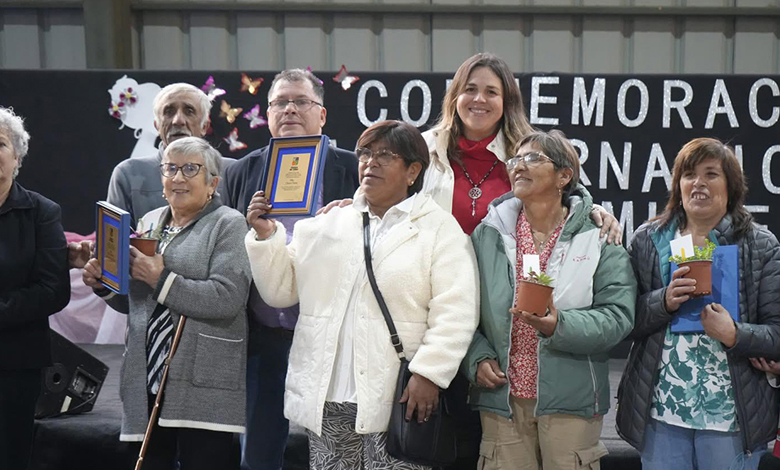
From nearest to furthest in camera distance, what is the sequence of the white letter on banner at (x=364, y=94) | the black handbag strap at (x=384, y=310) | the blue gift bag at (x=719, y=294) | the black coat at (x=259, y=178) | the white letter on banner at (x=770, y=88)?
the black handbag strap at (x=384, y=310)
the blue gift bag at (x=719, y=294)
the black coat at (x=259, y=178)
the white letter on banner at (x=770, y=88)
the white letter on banner at (x=364, y=94)

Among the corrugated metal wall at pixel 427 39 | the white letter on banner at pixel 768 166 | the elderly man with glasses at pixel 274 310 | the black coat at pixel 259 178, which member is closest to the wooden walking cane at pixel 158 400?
the elderly man with glasses at pixel 274 310

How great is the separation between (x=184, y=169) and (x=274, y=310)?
0.59m

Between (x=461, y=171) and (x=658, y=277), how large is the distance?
0.79 metres

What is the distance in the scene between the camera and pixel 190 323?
267 centimetres

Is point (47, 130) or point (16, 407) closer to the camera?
point (16, 407)

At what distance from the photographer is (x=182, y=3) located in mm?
7211

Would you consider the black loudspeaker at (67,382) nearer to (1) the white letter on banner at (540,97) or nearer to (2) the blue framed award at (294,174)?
(2) the blue framed award at (294,174)

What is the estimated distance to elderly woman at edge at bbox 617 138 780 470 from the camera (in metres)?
2.54

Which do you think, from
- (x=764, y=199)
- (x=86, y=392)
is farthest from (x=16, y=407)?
(x=764, y=199)

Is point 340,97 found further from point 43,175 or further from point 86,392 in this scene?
point 86,392

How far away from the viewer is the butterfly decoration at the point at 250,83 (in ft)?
17.7

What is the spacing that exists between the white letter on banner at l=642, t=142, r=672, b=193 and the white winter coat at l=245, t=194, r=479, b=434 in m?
3.11

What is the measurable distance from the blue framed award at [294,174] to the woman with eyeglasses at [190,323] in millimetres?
280

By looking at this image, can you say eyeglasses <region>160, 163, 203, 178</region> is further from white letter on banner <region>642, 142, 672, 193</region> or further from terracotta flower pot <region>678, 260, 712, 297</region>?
white letter on banner <region>642, 142, 672, 193</region>
